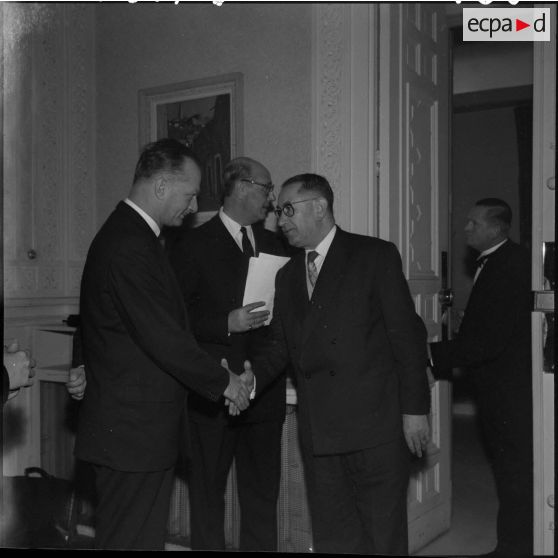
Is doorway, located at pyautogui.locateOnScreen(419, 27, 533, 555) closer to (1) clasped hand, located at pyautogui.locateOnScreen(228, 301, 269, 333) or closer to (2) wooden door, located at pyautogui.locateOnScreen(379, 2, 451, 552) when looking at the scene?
(2) wooden door, located at pyautogui.locateOnScreen(379, 2, 451, 552)

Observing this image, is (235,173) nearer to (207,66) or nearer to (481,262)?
(207,66)

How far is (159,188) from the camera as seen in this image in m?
2.26

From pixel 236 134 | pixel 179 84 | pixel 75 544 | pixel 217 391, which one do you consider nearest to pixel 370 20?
pixel 236 134

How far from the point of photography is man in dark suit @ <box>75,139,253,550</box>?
207cm

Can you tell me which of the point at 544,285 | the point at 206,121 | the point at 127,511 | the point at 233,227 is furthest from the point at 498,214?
the point at 127,511

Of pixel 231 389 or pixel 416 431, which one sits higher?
pixel 231 389

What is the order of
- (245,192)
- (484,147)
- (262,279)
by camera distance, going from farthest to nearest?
(484,147) < (245,192) < (262,279)

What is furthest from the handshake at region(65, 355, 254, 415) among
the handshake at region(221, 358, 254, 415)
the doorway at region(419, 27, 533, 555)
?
the doorway at region(419, 27, 533, 555)

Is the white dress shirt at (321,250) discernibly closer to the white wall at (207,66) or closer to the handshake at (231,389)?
the handshake at (231,389)

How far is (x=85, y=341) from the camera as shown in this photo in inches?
85.9

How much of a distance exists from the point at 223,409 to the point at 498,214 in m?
1.72

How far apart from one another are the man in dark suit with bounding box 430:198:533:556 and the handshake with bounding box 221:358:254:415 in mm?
1067

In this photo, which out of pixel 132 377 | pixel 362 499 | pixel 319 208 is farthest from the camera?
pixel 319 208

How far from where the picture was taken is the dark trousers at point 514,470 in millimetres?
3053
